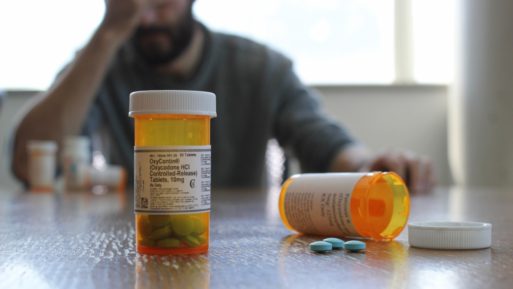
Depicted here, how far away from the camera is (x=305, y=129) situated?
1.94 m

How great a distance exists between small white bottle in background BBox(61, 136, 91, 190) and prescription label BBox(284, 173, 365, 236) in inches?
43.0

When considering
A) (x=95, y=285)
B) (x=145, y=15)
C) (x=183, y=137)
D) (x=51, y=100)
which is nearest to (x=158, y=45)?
(x=145, y=15)

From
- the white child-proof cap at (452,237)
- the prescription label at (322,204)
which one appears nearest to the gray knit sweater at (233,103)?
the prescription label at (322,204)

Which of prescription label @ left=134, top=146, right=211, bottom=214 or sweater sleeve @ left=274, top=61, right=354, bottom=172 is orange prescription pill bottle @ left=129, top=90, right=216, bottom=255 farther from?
sweater sleeve @ left=274, top=61, right=354, bottom=172

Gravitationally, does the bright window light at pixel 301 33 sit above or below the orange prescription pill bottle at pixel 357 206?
above

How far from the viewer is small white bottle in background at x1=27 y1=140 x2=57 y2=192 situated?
1.61 metres

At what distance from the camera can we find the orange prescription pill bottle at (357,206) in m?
0.55

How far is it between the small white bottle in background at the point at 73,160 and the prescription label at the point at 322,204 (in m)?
1.09

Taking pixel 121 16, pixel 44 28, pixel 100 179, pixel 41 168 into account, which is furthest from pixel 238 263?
pixel 44 28

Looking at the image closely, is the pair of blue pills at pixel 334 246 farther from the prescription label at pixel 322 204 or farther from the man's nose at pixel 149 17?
the man's nose at pixel 149 17

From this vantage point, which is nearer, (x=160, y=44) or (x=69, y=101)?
(x=69, y=101)

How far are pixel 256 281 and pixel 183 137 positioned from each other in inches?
6.3

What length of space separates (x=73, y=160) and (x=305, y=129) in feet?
2.32

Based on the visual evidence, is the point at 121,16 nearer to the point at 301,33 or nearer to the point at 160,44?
the point at 160,44
